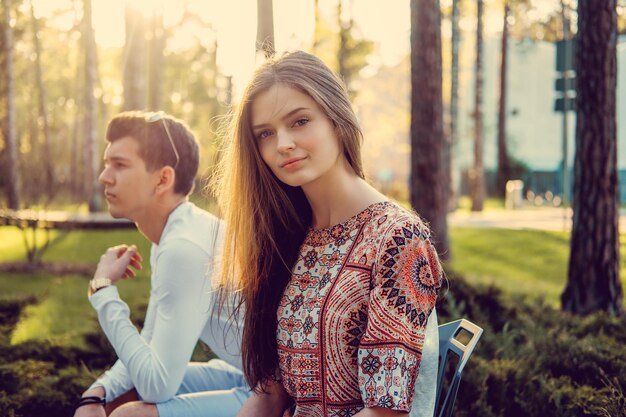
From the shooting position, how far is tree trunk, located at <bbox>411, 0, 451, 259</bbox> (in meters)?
9.64

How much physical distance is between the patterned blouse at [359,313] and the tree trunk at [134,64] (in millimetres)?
14646

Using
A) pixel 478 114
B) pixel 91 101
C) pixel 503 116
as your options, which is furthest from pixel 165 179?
pixel 503 116

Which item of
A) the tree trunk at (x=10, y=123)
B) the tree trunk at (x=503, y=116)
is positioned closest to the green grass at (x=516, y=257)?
the tree trunk at (x=10, y=123)

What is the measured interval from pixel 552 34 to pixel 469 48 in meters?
12.5

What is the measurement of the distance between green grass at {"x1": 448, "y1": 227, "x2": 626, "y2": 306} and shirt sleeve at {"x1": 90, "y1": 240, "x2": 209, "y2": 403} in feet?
23.8

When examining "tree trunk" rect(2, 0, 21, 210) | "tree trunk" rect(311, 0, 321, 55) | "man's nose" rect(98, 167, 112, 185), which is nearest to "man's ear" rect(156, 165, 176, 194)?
"man's nose" rect(98, 167, 112, 185)

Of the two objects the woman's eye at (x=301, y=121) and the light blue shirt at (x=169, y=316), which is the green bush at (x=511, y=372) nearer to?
the light blue shirt at (x=169, y=316)

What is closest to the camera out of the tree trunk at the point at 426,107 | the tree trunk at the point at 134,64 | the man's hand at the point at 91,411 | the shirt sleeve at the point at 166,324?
the shirt sleeve at the point at 166,324

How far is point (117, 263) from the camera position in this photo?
10.6 feet

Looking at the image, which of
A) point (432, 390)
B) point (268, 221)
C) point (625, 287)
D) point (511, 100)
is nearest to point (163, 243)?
point (268, 221)

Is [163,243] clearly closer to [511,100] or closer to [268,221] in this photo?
[268,221]

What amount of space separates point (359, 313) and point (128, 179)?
1.52 m

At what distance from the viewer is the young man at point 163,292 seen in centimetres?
296

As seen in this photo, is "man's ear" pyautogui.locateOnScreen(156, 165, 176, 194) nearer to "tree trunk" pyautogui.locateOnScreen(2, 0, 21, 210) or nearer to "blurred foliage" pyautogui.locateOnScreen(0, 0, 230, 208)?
"tree trunk" pyautogui.locateOnScreen(2, 0, 21, 210)
